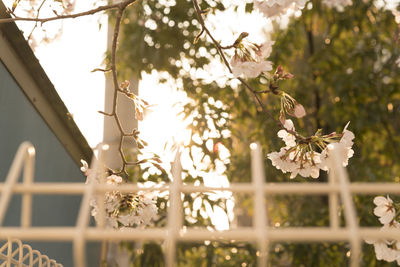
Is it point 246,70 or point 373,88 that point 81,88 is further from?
point 373,88

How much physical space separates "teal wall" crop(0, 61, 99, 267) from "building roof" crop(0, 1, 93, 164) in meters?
0.02

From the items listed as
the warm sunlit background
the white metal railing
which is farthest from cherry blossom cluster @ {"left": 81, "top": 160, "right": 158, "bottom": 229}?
the warm sunlit background

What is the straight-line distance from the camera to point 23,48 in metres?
1.02

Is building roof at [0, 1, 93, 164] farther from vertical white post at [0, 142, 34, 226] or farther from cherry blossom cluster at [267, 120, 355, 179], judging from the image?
vertical white post at [0, 142, 34, 226]

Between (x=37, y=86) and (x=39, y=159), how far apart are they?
0.54 ft

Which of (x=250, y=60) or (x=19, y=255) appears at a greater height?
(x=250, y=60)

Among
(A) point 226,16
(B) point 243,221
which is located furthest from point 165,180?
(B) point 243,221

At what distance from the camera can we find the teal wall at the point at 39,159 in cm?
96

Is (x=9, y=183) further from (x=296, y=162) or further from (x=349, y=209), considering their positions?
(x=296, y=162)

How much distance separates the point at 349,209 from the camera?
0.23m

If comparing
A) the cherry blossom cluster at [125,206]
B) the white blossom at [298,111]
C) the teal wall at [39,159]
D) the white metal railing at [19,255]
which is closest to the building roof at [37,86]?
the teal wall at [39,159]

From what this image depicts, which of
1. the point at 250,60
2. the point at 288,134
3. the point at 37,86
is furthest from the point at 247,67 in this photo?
the point at 37,86

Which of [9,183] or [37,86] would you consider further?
[37,86]

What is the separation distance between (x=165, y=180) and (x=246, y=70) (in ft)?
4.50
